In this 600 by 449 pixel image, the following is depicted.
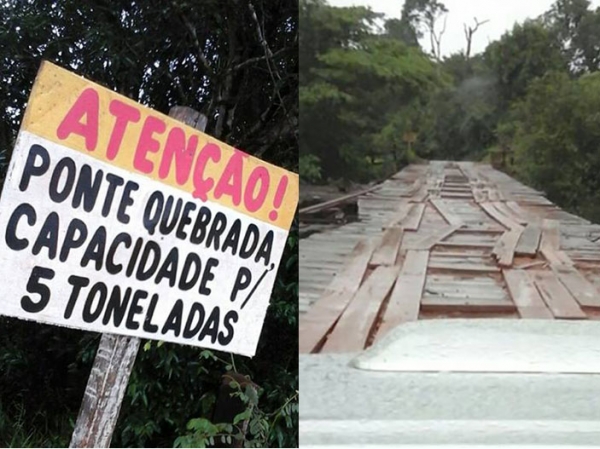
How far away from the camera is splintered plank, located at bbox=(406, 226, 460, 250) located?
2062 mm

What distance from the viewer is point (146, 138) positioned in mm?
1973

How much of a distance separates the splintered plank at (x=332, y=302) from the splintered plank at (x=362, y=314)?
24mm

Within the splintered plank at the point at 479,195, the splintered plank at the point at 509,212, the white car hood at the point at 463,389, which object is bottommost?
the white car hood at the point at 463,389

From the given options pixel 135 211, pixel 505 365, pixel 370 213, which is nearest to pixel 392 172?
pixel 370 213

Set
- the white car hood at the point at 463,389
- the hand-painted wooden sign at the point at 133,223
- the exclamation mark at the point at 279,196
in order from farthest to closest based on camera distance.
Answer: the exclamation mark at the point at 279,196, the white car hood at the point at 463,389, the hand-painted wooden sign at the point at 133,223

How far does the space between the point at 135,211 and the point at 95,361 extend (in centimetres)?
57

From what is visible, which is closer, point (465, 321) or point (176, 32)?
point (465, 321)

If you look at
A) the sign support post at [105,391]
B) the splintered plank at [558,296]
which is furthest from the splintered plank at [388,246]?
the sign support post at [105,391]

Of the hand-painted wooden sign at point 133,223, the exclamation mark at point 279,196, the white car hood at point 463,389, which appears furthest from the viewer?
the exclamation mark at point 279,196

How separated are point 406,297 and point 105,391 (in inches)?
43.8

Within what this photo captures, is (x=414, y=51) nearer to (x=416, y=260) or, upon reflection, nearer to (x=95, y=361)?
(x=416, y=260)

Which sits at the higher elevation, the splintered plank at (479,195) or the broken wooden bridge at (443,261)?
the splintered plank at (479,195)

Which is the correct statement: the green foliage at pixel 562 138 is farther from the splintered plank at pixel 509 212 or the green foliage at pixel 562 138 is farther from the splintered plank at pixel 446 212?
the splintered plank at pixel 446 212

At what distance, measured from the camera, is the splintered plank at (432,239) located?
6.77 ft
